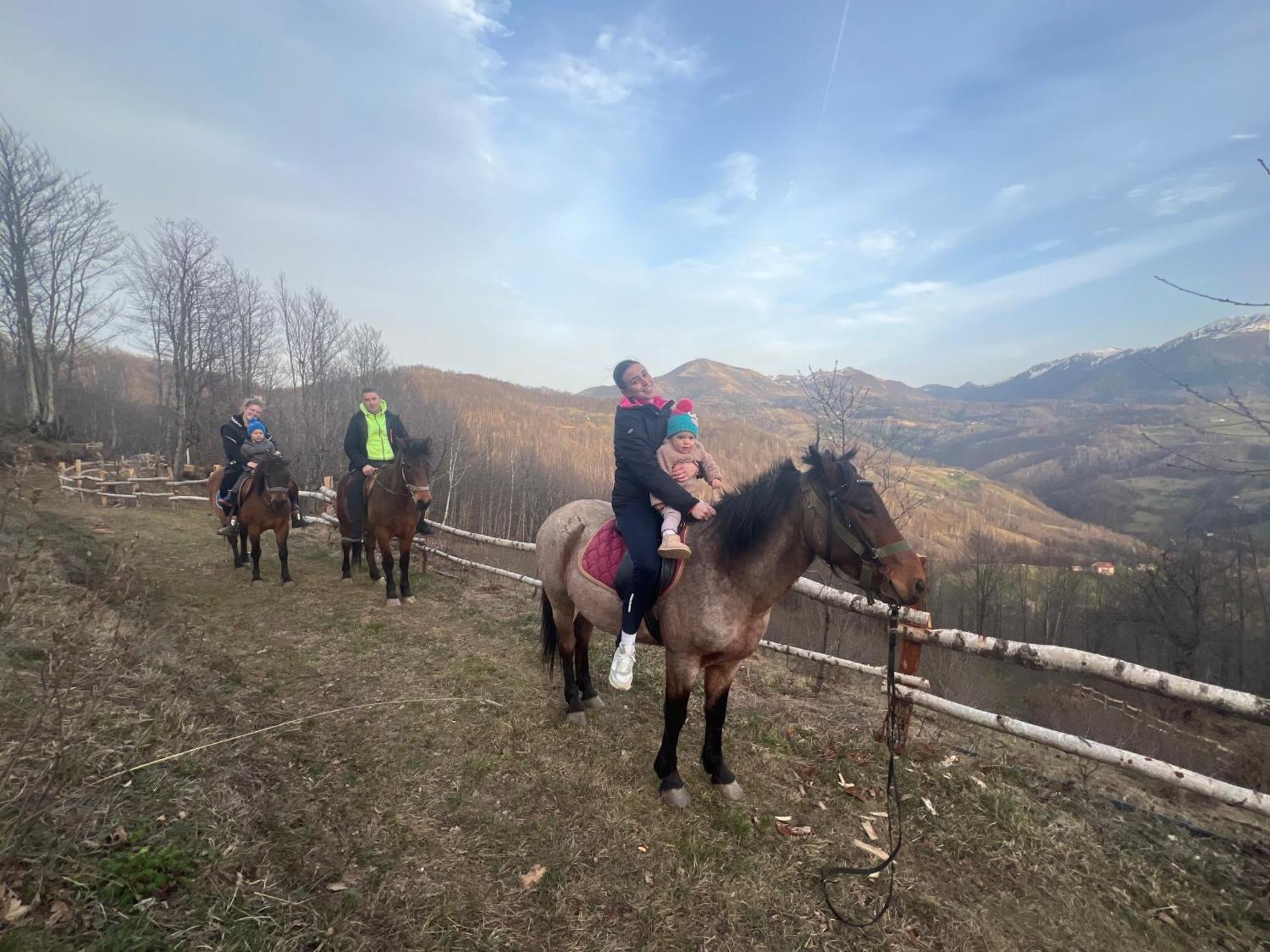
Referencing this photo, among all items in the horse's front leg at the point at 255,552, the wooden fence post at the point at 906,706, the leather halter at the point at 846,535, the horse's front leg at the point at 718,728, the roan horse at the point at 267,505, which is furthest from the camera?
the roan horse at the point at 267,505

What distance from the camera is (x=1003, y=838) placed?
322 cm

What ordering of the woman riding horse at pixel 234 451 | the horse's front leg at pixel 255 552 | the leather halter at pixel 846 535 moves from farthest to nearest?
the woman riding horse at pixel 234 451, the horse's front leg at pixel 255 552, the leather halter at pixel 846 535

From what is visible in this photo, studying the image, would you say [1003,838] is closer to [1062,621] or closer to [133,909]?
[133,909]

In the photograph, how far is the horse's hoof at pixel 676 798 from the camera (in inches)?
134

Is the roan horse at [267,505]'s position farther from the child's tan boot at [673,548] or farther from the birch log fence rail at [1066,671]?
the birch log fence rail at [1066,671]

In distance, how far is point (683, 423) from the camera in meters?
3.62

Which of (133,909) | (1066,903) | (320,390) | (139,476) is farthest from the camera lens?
(320,390)

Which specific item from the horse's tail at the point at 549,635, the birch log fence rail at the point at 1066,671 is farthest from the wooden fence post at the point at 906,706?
the horse's tail at the point at 549,635

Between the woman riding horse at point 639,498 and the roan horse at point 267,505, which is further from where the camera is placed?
the roan horse at point 267,505

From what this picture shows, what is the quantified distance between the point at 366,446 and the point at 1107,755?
9264mm

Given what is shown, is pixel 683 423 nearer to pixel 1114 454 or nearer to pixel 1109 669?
pixel 1109 669

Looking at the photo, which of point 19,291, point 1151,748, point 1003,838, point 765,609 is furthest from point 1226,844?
point 19,291

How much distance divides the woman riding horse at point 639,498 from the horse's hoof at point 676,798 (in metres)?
0.79

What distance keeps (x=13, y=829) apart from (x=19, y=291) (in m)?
30.4
